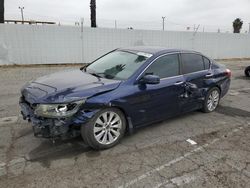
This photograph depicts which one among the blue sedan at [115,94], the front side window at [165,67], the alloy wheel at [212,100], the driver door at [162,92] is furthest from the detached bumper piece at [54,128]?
the alloy wheel at [212,100]

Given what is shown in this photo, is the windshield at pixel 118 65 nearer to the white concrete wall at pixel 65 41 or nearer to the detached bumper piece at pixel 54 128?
the detached bumper piece at pixel 54 128

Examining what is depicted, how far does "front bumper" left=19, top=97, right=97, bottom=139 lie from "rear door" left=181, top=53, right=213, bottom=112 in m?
2.14

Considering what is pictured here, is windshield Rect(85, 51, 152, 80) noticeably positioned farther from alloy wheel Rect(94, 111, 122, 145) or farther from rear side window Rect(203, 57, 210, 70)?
rear side window Rect(203, 57, 210, 70)

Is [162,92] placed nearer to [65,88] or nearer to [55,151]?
[65,88]

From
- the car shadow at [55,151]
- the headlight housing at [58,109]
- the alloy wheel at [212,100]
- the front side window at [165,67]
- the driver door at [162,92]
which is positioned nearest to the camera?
the headlight housing at [58,109]

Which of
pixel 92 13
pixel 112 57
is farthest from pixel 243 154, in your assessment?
pixel 92 13

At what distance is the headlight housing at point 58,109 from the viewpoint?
321 cm

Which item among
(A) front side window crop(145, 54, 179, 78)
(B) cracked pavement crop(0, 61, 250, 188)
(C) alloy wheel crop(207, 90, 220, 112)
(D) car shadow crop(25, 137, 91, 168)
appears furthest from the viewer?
(C) alloy wheel crop(207, 90, 220, 112)

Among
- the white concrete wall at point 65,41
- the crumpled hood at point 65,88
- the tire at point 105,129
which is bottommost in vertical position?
the tire at point 105,129

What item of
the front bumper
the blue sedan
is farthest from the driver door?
the front bumper

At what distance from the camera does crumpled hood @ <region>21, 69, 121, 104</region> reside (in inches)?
128

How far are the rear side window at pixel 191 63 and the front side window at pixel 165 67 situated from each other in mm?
212

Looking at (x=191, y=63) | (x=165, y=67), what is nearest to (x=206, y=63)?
(x=191, y=63)

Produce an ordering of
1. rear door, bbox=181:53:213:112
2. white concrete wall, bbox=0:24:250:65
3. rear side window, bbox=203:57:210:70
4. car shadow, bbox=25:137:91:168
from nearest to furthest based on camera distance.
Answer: car shadow, bbox=25:137:91:168
rear door, bbox=181:53:213:112
rear side window, bbox=203:57:210:70
white concrete wall, bbox=0:24:250:65
